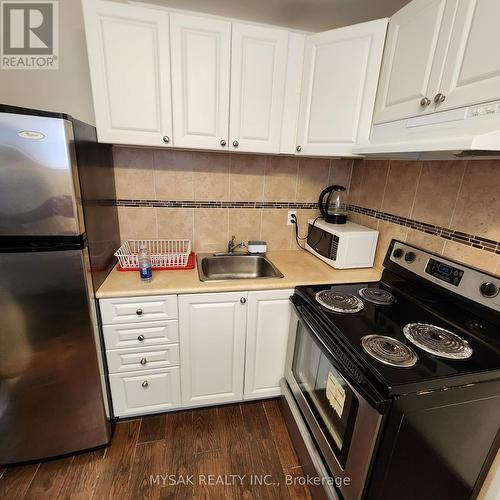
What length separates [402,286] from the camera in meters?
1.43

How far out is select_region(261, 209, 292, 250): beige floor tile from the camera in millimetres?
1953

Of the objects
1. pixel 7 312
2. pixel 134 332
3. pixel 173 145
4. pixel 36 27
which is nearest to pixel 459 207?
pixel 173 145

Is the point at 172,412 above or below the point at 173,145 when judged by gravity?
below

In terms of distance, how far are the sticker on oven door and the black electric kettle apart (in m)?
1.07

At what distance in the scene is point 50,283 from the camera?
1112 millimetres

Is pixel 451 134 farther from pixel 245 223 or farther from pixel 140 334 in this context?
pixel 140 334

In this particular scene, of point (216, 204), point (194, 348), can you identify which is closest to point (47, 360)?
point (194, 348)

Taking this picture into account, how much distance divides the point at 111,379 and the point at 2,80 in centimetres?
172

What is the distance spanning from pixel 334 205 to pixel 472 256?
957 mm

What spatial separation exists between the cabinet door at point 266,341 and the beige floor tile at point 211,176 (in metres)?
0.77

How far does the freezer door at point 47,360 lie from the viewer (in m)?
1.10

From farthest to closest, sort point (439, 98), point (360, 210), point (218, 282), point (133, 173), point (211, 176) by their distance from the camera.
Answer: point (360, 210) < point (211, 176) < point (133, 173) < point (218, 282) < point (439, 98)

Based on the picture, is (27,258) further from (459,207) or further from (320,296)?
(459,207)

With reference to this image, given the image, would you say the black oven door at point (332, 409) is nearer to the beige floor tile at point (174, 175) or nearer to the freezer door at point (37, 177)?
the beige floor tile at point (174, 175)
